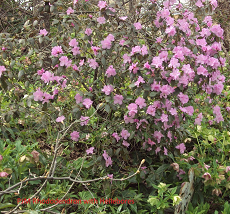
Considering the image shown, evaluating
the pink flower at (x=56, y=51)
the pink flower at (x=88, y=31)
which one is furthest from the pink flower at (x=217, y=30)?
the pink flower at (x=56, y=51)

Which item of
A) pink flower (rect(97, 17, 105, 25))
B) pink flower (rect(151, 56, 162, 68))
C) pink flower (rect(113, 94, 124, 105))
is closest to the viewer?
pink flower (rect(151, 56, 162, 68))

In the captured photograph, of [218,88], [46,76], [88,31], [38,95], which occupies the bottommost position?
[38,95]

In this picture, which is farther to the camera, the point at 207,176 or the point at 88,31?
the point at 88,31

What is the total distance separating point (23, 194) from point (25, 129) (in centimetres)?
84

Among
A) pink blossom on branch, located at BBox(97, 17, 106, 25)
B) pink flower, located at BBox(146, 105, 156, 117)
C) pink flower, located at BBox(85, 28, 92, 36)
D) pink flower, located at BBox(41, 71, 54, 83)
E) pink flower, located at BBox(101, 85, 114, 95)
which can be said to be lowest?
pink flower, located at BBox(146, 105, 156, 117)

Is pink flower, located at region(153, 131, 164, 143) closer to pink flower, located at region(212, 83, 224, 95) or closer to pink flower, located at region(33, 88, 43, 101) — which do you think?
pink flower, located at region(212, 83, 224, 95)

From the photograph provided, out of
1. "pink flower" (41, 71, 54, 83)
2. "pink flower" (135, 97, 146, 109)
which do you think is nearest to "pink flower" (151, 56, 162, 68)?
"pink flower" (135, 97, 146, 109)

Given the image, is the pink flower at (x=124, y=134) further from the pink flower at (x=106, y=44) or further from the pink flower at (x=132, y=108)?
the pink flower at (x=106, y=44)

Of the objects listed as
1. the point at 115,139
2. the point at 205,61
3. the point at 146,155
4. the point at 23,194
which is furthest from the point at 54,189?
the point at 205,61

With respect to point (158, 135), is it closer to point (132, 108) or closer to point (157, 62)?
point (132, 108)

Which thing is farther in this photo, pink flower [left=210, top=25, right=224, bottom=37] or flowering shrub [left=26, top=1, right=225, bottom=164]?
pink flower [left=210, top=25, right=224, bottom=37]

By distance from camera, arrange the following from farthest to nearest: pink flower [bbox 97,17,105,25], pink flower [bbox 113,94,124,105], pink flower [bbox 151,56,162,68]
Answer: pink flower [bbox 97,17,105,25]
pink flower [bbox 113,94,124,105]
pink flower [bbox 151,56,162,68]

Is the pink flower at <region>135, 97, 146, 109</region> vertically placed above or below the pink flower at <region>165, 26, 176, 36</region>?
below

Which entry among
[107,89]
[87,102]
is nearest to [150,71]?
[107,89]
